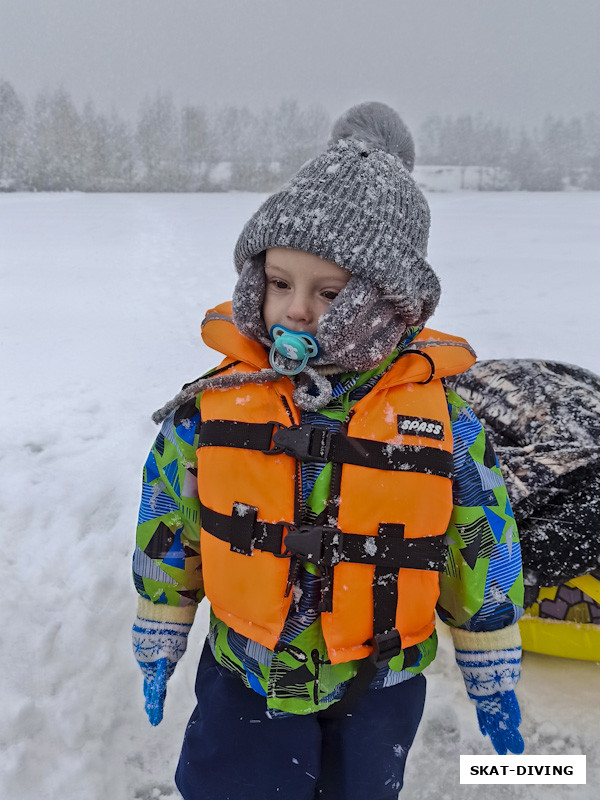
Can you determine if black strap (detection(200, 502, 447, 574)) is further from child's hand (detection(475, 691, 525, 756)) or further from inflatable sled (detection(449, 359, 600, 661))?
inflatable sled (detection(449, 359, 600, 661))

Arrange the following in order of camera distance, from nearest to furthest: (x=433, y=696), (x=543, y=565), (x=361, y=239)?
(x=361, y=239)
(x=543, y=565)
(x=433, y=696)

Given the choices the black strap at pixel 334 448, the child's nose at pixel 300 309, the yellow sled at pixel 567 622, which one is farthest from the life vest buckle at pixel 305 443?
the yellow sled at pixel 567 622

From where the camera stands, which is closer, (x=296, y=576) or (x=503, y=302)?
(x=296, y=576)

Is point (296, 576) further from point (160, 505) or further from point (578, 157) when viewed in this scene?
point (578, 157)

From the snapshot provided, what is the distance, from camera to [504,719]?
146 cm

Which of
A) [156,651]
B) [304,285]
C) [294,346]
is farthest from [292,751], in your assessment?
[304,285]

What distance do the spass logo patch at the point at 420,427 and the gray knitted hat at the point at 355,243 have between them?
0.15 meters

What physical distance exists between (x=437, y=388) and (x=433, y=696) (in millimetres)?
1386

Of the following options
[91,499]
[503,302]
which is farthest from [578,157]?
[91,499]

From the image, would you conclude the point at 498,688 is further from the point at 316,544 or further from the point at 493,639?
the point at 316,544

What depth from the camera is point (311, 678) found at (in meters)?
1.38

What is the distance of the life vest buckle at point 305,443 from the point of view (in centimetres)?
130

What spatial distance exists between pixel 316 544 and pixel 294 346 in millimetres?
423

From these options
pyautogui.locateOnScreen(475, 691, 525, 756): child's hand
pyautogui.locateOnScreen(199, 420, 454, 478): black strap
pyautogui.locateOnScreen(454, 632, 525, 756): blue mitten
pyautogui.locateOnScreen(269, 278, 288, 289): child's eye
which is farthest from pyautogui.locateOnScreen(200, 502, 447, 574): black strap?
pyautogui.locateOnScreen(269, 278, 288, 289): child's eye
